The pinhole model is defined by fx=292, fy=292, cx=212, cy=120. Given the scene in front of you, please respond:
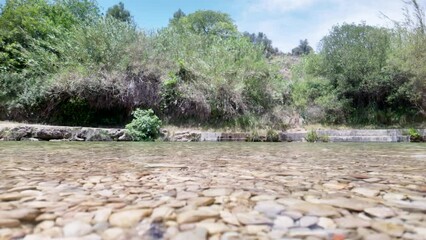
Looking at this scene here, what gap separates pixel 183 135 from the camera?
10.3m

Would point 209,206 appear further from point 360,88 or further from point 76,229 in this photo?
point 360,88

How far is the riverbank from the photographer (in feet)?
29.2

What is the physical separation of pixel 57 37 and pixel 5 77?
3.56 metres

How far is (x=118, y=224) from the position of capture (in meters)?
1.22

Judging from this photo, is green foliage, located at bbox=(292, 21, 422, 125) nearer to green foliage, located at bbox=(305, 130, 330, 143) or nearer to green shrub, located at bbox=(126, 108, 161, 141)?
green foliage, located at bbox=(305, 130, 330, 143)

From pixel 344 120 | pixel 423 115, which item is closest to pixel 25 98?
pixel 344 120

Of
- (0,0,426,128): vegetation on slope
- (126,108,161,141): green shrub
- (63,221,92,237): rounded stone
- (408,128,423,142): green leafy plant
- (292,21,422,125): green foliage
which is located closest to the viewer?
(63,221,92,237): rounded stone

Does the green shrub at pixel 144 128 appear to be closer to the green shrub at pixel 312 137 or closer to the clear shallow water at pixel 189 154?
the clear shallow water at pixel 189 154

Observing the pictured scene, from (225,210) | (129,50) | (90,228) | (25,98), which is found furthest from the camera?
(129,50)

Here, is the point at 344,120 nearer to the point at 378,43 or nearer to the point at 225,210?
the point at 378,43

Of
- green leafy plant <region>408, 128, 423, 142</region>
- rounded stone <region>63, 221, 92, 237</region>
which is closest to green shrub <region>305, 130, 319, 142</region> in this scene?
green leafy plant <region>408, 128, 423, 142</region>

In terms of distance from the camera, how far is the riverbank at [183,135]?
889 cm

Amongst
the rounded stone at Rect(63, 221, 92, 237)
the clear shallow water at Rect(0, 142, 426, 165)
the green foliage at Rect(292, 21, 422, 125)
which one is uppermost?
the green foliage at Rect(292, 21, 422, 125)

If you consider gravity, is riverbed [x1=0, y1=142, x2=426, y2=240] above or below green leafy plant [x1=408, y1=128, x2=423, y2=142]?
below
